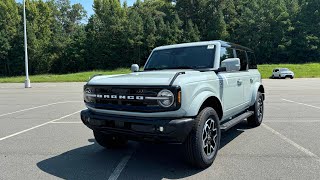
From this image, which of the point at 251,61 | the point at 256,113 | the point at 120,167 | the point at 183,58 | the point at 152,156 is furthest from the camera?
the point at 251,61

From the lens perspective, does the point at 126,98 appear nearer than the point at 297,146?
Yes

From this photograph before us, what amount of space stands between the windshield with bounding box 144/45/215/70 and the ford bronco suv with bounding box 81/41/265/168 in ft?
0.06

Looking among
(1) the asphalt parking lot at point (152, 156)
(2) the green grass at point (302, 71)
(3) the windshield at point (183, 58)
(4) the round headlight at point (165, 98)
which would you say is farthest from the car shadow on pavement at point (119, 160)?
(2) the green grass at point (302, 71)

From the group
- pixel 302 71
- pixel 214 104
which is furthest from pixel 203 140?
pixel 302 71

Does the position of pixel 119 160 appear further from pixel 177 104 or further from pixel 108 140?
pixel 177 104

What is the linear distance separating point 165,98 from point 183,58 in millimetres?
1947

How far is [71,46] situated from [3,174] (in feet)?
239

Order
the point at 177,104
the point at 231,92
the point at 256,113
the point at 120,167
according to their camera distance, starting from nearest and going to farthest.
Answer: the point at 177,104 < the point at 120,167 < the point at 231,92 < the point at 256,113

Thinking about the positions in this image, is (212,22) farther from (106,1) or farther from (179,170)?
(179,170)

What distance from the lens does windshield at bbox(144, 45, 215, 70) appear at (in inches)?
225

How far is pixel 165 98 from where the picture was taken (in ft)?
13.9

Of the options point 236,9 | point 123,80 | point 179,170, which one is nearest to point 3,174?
point 123,80

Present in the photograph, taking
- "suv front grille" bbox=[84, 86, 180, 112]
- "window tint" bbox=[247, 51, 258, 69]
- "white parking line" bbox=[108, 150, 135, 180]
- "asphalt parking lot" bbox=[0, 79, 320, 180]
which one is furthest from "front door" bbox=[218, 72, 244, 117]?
"white parking line" bbox=[108, 150, 135, 180]

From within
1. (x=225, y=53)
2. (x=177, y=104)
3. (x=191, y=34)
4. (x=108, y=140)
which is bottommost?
(x=108, y=140)
